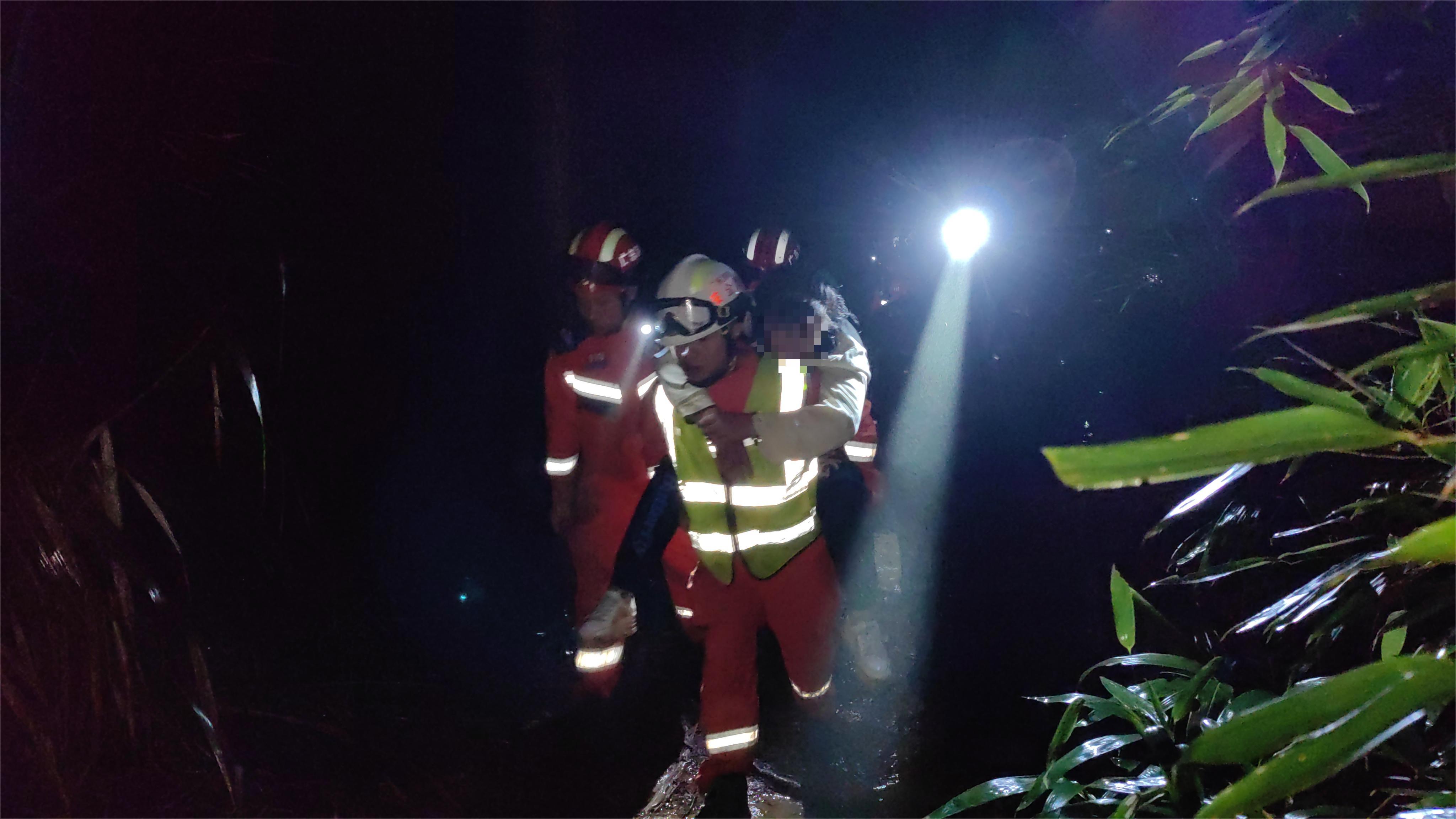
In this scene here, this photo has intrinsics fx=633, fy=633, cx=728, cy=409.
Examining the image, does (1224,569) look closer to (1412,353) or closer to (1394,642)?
(1394,642)

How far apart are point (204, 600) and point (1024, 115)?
4256 mm

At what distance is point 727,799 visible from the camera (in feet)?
7.73

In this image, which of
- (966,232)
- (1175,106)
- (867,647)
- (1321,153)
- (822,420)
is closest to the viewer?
(1321,153)

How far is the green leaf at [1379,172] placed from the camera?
32.3 inches

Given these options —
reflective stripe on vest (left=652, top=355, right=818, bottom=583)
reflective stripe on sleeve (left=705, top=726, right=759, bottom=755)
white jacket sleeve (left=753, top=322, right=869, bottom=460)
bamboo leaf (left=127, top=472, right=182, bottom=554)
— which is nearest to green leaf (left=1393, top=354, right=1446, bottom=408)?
white jacket sleeve (left=753, top=322, right=869, bottom=460)

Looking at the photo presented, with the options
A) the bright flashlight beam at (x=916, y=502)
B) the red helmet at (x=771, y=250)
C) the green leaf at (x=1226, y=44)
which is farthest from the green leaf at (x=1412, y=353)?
the bright flashlight beam at (x=916, y=502)

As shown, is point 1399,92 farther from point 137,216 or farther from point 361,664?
point 361,664

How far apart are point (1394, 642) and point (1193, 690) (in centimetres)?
41

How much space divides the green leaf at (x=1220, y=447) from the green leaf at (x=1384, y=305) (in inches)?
6.1

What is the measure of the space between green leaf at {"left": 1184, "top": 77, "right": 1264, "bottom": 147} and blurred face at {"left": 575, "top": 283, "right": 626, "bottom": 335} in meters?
2.40

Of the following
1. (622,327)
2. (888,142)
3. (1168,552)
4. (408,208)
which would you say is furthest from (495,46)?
(1168,552)

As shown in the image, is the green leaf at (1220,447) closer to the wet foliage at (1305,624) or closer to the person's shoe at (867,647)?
the wet foliage at (1305,624)

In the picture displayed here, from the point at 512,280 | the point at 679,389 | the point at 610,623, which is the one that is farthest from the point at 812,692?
the point at 512,280

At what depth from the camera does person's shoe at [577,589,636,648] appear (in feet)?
9.57
